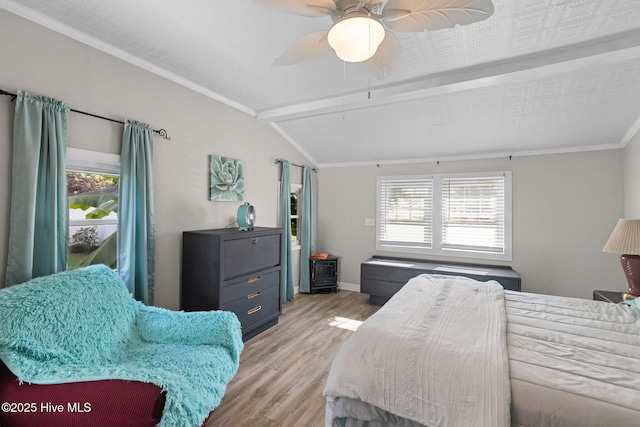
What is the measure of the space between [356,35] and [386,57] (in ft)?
1.45

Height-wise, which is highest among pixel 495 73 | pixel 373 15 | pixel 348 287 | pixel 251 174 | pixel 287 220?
pixel 495 73

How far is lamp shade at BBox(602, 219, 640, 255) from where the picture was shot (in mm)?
2410

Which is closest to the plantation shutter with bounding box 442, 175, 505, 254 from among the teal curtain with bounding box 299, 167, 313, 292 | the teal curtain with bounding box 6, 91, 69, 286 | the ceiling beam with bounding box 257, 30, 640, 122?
the ceiling beam with bounding box 257, 30, 640, 122

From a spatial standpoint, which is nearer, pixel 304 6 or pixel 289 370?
pixel 304 6

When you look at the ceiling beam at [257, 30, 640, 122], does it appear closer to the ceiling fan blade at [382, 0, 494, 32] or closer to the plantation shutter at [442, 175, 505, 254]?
the ceiling fan blade at [382, 0, 494, 32]

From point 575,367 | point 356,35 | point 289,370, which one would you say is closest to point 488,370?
point 575,367

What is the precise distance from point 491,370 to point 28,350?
2117 millimetres

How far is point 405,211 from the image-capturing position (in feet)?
15.5

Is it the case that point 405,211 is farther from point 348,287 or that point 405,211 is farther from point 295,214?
point 295,214

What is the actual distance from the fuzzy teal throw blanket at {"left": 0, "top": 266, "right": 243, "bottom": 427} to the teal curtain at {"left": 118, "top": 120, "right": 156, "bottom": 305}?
374 mm

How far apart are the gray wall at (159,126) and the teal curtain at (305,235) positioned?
681 mm

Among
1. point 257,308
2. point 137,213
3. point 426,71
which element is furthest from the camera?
point 257,308

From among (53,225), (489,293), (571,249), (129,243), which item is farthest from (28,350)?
(571,249)

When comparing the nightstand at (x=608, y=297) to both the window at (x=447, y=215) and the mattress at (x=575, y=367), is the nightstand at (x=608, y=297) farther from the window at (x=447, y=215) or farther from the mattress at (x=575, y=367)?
the window at (x=447, y=215)
